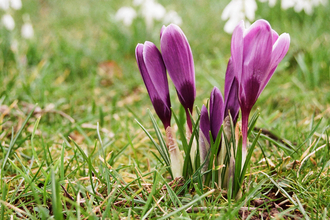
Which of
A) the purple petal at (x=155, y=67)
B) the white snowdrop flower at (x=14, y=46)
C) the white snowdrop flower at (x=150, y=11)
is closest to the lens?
the purple petal at (x=155, y=67)

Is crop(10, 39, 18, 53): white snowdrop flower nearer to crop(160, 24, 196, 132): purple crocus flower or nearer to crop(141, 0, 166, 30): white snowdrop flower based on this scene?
crop(141, 0, 166, 30): white snowdrop flower

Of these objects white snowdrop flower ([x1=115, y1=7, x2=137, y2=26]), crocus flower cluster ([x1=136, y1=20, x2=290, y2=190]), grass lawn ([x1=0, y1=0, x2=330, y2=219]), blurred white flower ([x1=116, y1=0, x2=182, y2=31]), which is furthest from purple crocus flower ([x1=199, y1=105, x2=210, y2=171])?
white snowdrop flower ([x1=115, y1=7, x2=137, y2=26])

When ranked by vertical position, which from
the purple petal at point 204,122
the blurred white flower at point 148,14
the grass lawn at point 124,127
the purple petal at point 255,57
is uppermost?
the blurred white flower at point 148,14

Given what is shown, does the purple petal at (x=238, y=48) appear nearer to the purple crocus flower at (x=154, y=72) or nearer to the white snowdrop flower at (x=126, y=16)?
the purple crocus flower at (x=154, y=72)

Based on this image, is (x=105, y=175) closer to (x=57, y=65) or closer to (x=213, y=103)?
(x=213, y=103)

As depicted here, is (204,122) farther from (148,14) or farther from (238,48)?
(148,14)

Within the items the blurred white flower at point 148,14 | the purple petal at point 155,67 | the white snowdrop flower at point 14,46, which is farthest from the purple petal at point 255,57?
the blurred white flower at point 148,14

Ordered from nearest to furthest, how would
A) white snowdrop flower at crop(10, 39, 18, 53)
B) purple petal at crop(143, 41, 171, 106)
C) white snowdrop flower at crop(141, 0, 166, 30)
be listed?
purple petal at crop(143, 41, 171, 106) < white snowdrop flower at crop(10, 39, 18, 53) < white snowdrop flower at crop(141, 0, 166, 30)

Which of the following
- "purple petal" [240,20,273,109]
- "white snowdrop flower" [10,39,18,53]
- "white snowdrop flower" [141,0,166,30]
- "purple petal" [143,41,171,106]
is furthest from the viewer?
"white snowdrop flower" [141,0,166,30]
